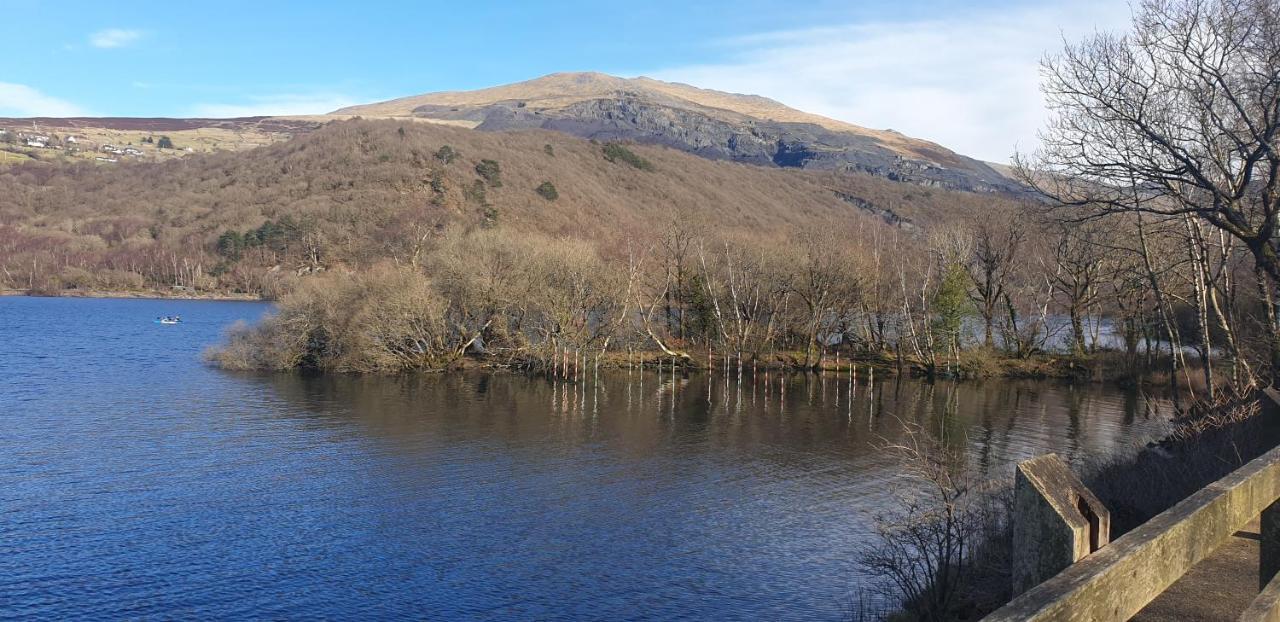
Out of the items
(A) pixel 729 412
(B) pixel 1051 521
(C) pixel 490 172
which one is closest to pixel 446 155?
(C) pixel 490 172

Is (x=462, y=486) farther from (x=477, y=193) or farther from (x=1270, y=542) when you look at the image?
(x=477, y=193)

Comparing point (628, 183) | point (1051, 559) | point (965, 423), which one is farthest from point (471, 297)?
point (628, 183)

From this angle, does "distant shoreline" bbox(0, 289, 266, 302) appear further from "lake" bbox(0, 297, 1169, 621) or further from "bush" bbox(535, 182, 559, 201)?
"lake" bbox(0, 297, 1169, 621)

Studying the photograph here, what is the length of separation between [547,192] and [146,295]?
218 ft

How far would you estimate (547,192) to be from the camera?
146 m

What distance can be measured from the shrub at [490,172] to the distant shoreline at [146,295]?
39082 mm

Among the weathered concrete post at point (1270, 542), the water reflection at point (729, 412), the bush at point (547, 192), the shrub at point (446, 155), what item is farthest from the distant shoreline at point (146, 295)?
the weathered concrete post at point (1270, 542)

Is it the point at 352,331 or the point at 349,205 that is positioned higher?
the point at 349,205

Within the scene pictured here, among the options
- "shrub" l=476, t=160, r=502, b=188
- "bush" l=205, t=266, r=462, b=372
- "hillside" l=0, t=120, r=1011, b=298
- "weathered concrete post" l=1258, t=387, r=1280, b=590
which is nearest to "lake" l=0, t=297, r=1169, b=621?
"bush" l=205, t=266, r=462, b=372

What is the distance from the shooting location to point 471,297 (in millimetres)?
61375

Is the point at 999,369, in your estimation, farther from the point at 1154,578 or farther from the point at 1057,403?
the point at 1154,578

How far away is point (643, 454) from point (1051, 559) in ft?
110

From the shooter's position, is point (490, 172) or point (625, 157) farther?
point (625, 157)

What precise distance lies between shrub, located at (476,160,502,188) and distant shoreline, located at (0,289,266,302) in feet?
128
